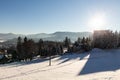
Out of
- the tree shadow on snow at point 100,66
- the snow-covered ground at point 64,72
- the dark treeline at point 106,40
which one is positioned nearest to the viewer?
the snow-covered ground at point 64,72

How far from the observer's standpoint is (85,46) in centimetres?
7625

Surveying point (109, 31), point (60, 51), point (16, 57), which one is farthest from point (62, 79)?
point (109, 31)

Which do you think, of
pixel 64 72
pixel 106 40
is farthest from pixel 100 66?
pixel 106 40

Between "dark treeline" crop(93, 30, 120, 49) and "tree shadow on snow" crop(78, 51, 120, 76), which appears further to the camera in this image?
"dark treeline" crop(93, 30, 120, 49)

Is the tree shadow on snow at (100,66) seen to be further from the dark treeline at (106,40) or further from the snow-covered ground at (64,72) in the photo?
the dark treeline at (106,40)

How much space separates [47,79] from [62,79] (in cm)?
173

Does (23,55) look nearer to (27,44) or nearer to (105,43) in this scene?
(27,44)

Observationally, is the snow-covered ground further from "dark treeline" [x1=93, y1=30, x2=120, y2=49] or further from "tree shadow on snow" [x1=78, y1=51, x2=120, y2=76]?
"dark treeline" [x1=93, y1=30, x2=120, y2=49]

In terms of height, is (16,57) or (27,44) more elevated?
(27,44)

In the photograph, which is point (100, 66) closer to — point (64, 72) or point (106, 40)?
point (64, 72)

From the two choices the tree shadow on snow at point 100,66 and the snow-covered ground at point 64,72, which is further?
the tree shadow on snow at point 100,66

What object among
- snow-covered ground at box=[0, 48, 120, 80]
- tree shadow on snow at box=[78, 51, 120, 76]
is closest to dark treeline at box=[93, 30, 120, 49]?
tree shadow on snow at box=[78, 51, 120, 76]

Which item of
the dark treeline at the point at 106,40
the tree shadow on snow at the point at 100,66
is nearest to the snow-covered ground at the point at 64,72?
the tree shadow on snow at the point at 100,66

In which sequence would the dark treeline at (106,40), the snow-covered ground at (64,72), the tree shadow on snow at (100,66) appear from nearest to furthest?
the snow-covered ground at (64,72) < the tree shadow on snow at (100,66) < the dark treeline at (106,40)
